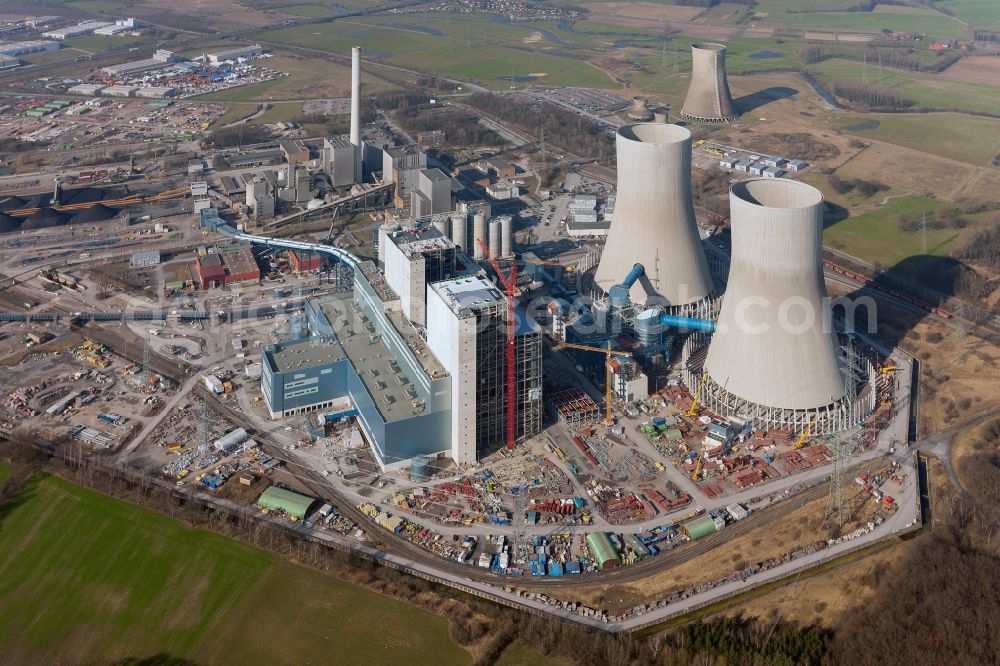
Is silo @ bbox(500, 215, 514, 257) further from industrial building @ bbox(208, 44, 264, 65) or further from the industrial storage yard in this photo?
industrial building @ bbox(208, 44, 264, 65)

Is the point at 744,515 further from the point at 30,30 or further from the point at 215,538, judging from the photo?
the point at 30,30

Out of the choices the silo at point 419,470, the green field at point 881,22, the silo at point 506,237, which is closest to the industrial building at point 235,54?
the silo at point 506,237

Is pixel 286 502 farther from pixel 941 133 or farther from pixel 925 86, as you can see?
pixel 925 86

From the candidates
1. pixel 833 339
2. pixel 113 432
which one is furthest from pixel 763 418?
pixel 113 432

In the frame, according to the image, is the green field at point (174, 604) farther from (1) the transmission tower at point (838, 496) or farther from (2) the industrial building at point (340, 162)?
(2) the industrial building at point (340, 162)

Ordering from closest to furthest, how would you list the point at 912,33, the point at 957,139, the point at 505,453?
the point at 505,453
the point at 957,139
the point at 912,33

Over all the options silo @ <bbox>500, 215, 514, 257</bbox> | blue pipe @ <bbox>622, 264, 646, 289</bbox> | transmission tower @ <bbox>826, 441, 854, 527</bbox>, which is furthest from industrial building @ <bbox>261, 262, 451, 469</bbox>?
transmission tower @ <bbox>826, 441, 854, 527</bbox>
